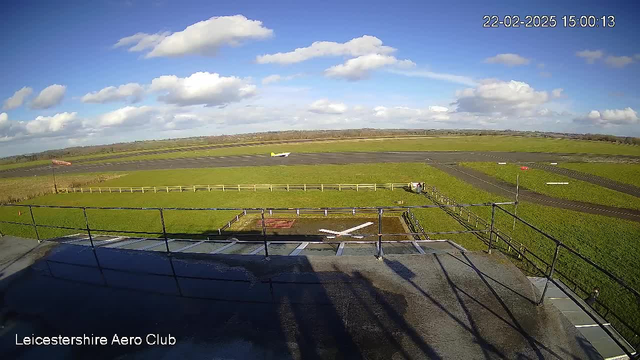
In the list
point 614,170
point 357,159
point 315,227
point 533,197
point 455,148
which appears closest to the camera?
point 315,227

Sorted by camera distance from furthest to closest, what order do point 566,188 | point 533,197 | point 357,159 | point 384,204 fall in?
point 357,159 → point 566,188 → point 533,197 → point 384,204

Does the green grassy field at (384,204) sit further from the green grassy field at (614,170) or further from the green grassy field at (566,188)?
the green grassy field at (614,170)

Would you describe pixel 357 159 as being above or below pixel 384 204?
above

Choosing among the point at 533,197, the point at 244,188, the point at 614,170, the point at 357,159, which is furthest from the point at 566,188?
the point at 244,188

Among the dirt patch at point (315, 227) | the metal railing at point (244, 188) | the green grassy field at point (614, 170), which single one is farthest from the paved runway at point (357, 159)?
the dirt patch at point (315, 227)

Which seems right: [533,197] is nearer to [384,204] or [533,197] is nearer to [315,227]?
[384,204]

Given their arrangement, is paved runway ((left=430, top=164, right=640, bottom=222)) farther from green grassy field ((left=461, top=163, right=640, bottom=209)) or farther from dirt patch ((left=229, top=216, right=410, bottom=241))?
dirt patch ((left=229, top=216, right=410, bottom=241))
